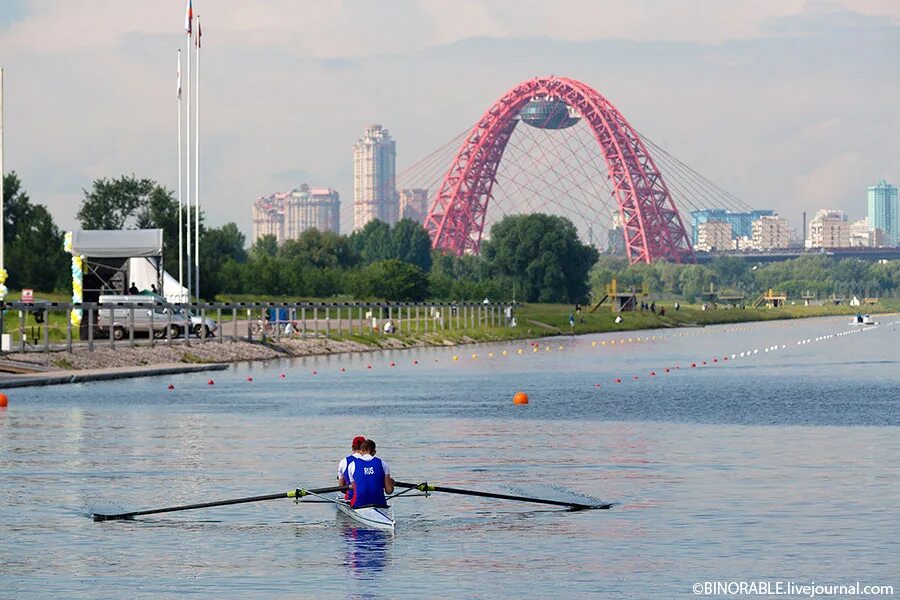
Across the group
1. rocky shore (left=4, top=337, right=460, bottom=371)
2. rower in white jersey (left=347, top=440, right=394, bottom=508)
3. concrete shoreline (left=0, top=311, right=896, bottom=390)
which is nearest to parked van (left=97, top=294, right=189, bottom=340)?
rocky shore (left=4, top=337, right=460, bottom=371)

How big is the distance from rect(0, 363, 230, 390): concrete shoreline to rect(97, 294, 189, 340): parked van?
20.7 feet

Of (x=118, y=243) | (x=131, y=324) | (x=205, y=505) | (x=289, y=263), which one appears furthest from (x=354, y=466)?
(x=289, y=263)

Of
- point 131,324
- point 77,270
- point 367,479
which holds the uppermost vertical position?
point 77,270

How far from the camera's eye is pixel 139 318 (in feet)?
267

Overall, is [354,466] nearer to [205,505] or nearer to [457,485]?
[205,505]

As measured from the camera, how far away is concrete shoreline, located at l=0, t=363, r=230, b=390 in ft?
195

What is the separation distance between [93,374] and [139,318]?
17.8 meters

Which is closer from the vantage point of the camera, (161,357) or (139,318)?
(161,357)

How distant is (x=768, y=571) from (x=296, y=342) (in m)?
74.0

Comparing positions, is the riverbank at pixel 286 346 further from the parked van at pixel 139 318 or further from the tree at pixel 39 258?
the tree at pixel 39 258

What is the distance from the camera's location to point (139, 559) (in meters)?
22.9

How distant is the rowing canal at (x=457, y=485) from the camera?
21734 mm

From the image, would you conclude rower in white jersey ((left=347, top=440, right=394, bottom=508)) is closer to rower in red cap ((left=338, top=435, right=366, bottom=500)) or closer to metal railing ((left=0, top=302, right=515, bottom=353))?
rower in red cap ((left=338, top=435, right=366, bottom=500))

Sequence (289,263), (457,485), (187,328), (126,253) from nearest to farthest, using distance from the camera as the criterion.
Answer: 1. (457,485)
2. (187,328)
3. (126,253)
4. (289,263)
